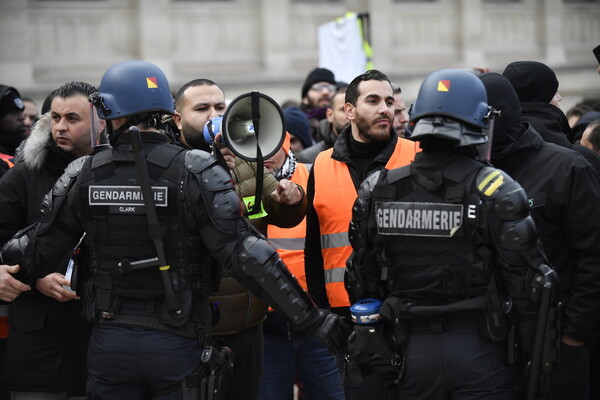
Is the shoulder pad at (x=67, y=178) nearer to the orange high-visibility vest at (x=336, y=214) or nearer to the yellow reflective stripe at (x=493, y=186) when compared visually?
the orange high-visibility vest at (x=336, y=214)

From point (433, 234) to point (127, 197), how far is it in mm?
1392

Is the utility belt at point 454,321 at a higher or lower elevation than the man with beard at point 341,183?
lower

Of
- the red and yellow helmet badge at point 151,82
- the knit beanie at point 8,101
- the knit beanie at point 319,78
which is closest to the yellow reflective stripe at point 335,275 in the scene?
the red and yellow helmet badge at point 151,82

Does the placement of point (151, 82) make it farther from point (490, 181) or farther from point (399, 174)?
point (490, 181)

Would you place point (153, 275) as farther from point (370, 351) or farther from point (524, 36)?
point (524, 36)

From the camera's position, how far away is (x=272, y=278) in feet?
13.8

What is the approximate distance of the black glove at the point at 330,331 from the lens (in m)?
4.29

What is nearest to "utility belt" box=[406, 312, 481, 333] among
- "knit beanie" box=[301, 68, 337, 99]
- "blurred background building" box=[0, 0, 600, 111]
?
"knit beanie" box=[301, 68, 337, 99]

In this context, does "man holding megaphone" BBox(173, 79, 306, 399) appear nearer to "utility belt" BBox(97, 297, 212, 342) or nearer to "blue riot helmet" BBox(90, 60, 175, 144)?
"blue riot helmet" BBox(90, 60, 175, 144)

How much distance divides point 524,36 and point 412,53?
2998 mm

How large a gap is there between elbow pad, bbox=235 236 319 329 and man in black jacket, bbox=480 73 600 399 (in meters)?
1.36

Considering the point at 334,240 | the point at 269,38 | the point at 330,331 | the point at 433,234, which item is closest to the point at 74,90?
the point at 334,240

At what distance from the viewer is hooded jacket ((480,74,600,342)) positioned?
4.67 meters

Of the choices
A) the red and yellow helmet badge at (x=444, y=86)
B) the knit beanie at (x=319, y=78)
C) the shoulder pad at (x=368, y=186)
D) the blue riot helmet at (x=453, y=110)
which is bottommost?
the shoulder pad at (x=368, y=186)
